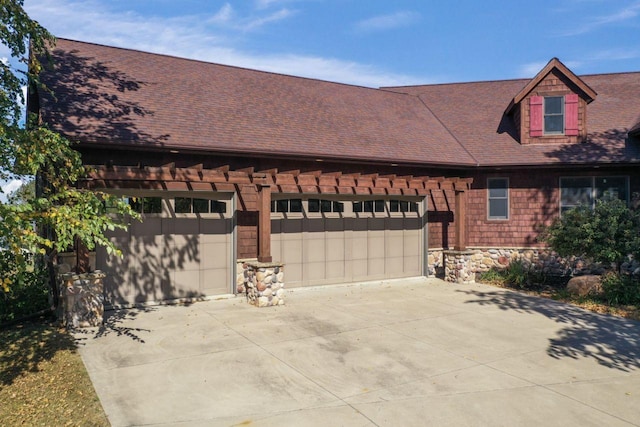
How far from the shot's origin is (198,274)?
11.6 metres

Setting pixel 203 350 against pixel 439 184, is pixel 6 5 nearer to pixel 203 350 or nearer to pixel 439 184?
pixel 203 350

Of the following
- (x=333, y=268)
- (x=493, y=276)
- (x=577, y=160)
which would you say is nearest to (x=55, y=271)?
(x=333, y=268)

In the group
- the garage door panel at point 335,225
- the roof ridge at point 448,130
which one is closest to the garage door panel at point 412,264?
the garage door panel at point 335,225

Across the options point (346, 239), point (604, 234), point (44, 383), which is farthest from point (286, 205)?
point (604, 234)

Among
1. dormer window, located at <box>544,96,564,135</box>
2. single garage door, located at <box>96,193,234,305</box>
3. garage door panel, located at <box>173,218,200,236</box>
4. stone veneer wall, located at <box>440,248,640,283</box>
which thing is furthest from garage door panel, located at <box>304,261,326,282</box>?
dormer window, located at <box>544,96,564,135</box>

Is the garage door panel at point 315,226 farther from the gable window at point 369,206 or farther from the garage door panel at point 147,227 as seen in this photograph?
the garage door panel at point 147,227

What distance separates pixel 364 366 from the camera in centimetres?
696

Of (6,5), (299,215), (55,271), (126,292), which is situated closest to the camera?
(6,5)

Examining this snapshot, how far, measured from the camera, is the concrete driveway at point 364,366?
5.42 metres

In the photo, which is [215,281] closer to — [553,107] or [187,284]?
[187,284]

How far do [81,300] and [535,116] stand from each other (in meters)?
14.8

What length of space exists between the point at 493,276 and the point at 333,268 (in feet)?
17.6

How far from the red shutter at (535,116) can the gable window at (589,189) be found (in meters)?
1.92

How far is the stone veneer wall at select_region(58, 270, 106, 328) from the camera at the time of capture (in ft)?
28.6
